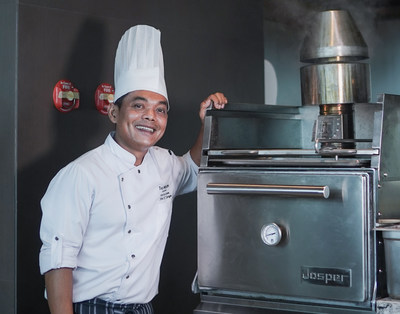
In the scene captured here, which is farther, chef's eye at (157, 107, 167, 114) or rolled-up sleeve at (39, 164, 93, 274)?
chef's eye at (157, 107, 167, 114)

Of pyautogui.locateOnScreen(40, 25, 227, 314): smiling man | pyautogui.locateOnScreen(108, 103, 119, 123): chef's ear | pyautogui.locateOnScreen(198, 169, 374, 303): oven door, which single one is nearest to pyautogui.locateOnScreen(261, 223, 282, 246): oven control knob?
pyautogui.locateOnScreen(198, 169, 374, 303): oven door

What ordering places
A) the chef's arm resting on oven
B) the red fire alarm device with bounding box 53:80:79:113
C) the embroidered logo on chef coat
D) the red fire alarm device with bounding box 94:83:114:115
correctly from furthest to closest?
the red fire alarm device with bounding box 94:83:114:115 → the red fire alarm device with bounding box 53:80:79:113 → the embroidered logo on chef coat → the chef's arm resting on oven

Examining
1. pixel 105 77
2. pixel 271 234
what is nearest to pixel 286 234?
pixel 271 234

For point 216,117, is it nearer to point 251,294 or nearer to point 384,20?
point 251,294

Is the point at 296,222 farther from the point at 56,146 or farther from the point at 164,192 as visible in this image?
the point at 56,146

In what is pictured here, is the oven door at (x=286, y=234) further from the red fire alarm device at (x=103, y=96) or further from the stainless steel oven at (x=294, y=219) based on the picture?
the red fire alarm device at (x=103, y=96)

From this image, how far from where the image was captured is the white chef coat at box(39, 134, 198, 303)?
216 centimetres

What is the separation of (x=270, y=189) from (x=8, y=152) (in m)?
1.04

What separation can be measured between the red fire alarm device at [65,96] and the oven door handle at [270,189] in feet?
2.52

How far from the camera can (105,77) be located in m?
2.79

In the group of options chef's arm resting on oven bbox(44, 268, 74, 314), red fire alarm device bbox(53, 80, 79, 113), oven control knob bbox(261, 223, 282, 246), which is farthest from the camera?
red fire alarm device bbox(53, 80, 79, 113)

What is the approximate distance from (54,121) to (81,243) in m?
0.60

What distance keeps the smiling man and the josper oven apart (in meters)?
0.23

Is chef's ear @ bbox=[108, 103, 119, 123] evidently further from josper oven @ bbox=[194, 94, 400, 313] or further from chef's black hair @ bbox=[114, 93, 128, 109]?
josper oven @ bbox=[194, 94, 400, 313]
